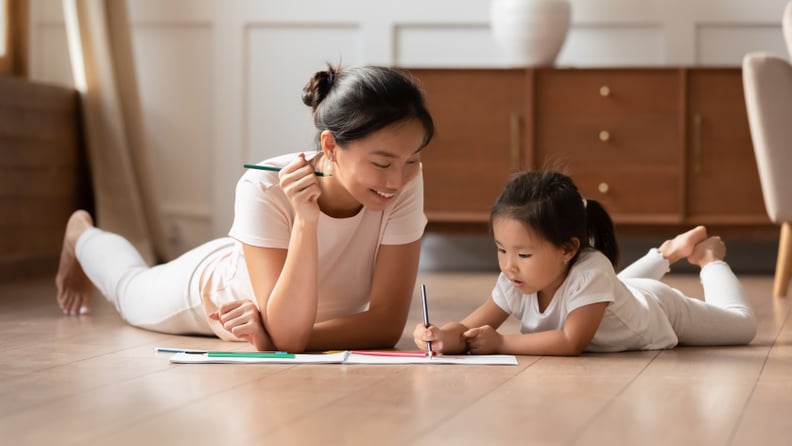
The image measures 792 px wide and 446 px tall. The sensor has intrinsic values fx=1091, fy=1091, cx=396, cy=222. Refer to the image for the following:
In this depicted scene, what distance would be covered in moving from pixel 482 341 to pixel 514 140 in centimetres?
216

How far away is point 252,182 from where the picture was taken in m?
2.02

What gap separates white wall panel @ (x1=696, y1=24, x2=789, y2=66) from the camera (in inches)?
169

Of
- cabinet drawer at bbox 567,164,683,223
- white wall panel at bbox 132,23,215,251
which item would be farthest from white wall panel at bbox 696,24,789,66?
white wall panel at bbox 132,23,215,251

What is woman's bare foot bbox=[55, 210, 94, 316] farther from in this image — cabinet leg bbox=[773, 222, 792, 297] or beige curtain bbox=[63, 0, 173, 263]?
cabinet leg bbox=[773, 222, 792, 297]

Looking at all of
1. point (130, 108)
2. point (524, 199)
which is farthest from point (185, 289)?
point (130, 108)

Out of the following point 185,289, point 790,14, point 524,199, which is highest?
point 790,14

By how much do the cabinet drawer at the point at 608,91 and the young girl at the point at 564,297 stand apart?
191 cm

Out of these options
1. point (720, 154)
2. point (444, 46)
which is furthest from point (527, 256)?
point (444, 46)

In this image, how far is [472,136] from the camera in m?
4.11

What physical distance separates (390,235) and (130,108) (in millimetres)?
2543

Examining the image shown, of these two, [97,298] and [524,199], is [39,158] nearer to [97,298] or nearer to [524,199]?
[97,298]

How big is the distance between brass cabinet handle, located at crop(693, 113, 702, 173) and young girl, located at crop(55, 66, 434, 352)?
2.16 m

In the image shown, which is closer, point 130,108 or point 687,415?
point 687,415

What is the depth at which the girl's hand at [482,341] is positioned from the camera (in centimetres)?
201
